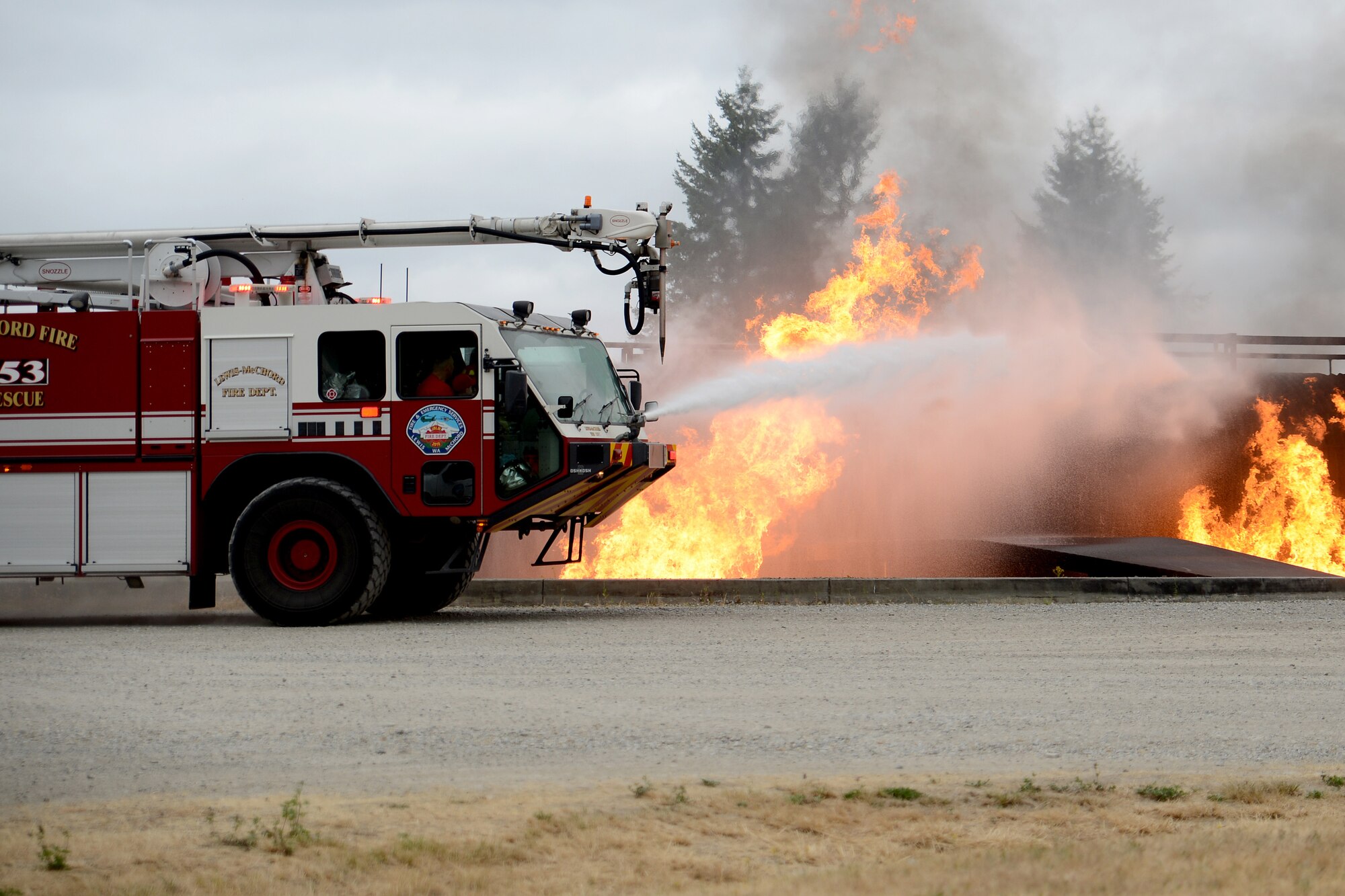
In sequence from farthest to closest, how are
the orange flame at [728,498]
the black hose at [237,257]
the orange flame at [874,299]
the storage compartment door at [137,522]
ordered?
1. the orange flame at [874,299]
2. the orange flame at [728,498]
3. the black hose at [237,257]
4. the storage compartment door at [137,522]

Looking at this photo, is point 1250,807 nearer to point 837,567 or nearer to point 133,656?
point 133,656

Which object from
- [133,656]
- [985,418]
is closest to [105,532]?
[133,656]

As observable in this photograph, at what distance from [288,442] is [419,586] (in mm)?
2509

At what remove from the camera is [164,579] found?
57.1ft

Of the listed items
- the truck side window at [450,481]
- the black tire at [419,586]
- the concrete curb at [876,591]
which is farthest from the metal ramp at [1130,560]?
the truck side window at [450,481]

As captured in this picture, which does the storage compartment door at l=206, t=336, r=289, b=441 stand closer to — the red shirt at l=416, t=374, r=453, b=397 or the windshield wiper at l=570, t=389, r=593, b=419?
the red shirt at l=416, t=374, r=453, b=397

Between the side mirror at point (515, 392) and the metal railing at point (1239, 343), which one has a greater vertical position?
the metal railing at point (1239, 343)

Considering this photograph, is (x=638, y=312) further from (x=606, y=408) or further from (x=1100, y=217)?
(x=1100, y=217)

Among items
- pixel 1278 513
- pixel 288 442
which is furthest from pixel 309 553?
pixel 1278 513

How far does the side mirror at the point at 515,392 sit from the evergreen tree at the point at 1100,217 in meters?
23.2

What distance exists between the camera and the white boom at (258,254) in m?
14.7

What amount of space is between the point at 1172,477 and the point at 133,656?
1911 centimetres

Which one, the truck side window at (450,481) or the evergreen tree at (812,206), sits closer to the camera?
the truck side window at (450,481)

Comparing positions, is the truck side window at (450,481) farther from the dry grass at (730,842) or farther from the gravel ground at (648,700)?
the dry grass at (730,842)
